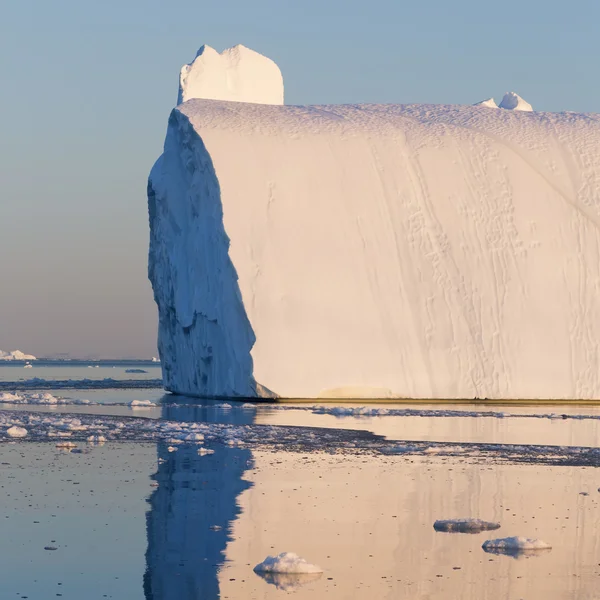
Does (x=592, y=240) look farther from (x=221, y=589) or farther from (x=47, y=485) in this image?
(x=221, y=589)

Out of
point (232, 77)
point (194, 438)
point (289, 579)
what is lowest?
point (289, 579)

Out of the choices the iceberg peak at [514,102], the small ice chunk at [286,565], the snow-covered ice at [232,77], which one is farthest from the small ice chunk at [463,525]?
the iceberg peak at [514,102]

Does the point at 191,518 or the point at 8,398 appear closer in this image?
the point at 191,518

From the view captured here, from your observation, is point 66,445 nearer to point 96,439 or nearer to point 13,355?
point 96,439

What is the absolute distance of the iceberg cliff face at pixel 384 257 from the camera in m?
23.5

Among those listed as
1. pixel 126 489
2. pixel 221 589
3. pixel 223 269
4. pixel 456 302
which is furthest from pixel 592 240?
pixel 221 589

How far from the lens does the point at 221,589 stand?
5051 millimetres

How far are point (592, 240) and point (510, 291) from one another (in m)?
2.52

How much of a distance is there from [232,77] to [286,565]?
107 feet

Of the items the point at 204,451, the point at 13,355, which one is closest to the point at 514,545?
the point at 204,451

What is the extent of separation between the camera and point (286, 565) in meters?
5.39

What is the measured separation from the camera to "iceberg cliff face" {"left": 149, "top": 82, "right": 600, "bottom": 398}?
23516 mm

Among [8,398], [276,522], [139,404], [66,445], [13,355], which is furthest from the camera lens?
[13,355]

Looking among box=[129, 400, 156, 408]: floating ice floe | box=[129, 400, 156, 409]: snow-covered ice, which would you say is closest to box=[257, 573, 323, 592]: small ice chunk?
box=[129, 400, 156, 409]: snow-covered ice
